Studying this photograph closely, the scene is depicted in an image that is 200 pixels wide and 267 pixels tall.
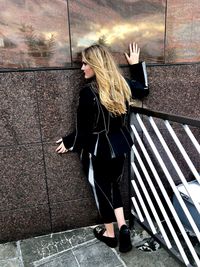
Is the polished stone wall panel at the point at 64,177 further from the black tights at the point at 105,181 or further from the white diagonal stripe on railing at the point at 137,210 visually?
the white diagonal stripe on railing at the point at 137,210

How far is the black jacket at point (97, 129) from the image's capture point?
248cm

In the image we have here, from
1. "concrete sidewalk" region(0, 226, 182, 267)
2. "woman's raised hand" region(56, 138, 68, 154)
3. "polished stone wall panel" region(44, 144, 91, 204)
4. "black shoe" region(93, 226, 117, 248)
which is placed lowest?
"concrete sidewalk" region(0, 226, 182, 267)

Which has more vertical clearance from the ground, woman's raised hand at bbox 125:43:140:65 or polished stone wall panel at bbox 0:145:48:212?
woman's raised hand at bbox 125:43:140:65

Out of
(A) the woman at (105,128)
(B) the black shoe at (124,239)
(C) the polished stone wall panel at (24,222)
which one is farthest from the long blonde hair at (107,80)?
(C) the polished stone wall panel at (24,222)

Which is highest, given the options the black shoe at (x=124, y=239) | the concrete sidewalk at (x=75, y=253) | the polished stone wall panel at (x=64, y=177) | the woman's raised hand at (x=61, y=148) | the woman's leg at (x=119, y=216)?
the woman's raised hand at (x=61, y=148)

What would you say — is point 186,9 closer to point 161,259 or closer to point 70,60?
point 70,60

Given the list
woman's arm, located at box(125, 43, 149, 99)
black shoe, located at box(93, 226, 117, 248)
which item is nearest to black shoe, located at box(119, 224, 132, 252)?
black shoe, located at box(93, 226, 117, 248)

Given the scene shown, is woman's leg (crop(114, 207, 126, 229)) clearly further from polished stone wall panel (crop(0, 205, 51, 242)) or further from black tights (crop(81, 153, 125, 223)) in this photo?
polished stone wall panel (crop(0, 205, 51, 242))

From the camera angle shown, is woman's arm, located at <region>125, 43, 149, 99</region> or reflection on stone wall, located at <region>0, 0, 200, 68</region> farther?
woman's arm, located at <region>125, 43, 149, 99</region>

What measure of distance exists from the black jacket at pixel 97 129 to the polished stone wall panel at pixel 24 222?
3.13 ft

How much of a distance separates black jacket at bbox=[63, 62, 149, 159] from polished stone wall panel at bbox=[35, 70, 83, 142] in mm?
221

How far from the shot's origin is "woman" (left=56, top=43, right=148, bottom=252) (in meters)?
2.46

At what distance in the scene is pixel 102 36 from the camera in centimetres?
274

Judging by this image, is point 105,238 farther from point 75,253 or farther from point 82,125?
point 82,125
